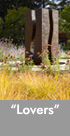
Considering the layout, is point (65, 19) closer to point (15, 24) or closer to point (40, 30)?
point (15, 24)

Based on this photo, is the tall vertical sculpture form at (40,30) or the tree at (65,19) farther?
the tree at (65,19)

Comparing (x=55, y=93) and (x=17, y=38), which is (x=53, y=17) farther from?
(x=17, y=38)

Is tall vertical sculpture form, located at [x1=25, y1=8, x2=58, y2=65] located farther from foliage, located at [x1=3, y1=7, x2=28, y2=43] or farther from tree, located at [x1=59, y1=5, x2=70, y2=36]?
tree, located at [x1=59, y1=5, x2=70, y2=36]

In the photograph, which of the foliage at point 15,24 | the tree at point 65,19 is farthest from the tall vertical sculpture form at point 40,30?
the tree at point 65,19

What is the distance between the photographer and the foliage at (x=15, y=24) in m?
19.5

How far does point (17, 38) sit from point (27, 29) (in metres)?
13.4

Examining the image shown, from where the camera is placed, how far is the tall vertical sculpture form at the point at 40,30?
649cm

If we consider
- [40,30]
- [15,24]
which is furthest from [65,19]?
[40,30]

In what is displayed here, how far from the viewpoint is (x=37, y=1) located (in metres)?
23.9

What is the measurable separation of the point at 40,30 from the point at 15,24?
14338 millimetres

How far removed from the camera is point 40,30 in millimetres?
6488

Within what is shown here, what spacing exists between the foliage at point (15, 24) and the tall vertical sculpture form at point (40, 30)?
1274 cm

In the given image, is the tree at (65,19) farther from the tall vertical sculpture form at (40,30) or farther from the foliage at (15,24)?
the tall vertical sculpture form at (40,30)

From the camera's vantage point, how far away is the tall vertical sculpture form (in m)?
6.49
